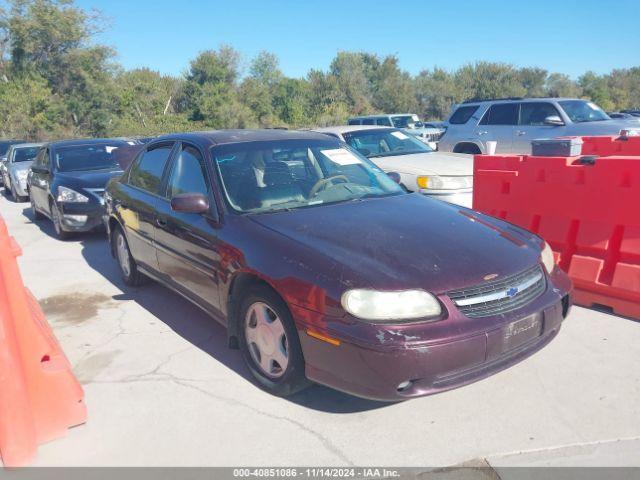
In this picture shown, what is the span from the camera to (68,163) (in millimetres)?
9297

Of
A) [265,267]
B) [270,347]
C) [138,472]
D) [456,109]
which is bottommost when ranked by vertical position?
[138,472]

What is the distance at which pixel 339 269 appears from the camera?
298 centimetres

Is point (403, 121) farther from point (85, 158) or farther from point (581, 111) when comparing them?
point (85, 158)

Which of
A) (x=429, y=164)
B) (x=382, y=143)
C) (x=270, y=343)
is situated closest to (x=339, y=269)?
(x=270, y=343)

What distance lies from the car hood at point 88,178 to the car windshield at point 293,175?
453 cm

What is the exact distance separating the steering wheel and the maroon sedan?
0.04 ft

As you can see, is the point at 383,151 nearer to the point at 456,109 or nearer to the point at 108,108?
the point at 456,109

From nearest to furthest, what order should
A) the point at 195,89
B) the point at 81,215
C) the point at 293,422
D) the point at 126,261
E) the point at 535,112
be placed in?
the point at 293,422, the point at 126,261, the point at 81,215, the point at 535,112, the point at 195,89

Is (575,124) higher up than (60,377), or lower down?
higher up

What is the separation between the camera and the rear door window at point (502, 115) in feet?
36.1

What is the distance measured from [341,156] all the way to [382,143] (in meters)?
4.13

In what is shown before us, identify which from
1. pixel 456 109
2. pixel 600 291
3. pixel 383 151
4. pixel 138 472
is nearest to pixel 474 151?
pixel 456 109

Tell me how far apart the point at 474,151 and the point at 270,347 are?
347 inches

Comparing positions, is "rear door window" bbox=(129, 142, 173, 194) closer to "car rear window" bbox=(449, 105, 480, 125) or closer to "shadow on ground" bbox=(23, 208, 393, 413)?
"shadow on ground" bbox=(23, 208, 393, 413)
